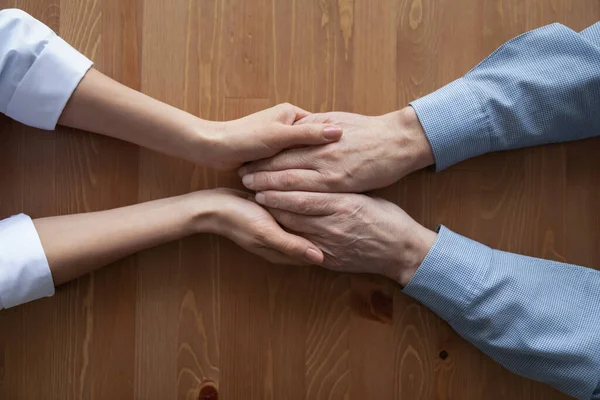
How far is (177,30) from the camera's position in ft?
2.95

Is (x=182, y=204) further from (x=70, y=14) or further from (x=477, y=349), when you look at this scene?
(x=477, y=349)

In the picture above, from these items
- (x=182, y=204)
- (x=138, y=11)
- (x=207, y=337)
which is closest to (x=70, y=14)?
(x=138, y=11)

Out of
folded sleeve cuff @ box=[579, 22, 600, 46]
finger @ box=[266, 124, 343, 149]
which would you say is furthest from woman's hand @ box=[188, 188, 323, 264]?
folded sleeve cuff @ box=[579, 22, 600, 46]

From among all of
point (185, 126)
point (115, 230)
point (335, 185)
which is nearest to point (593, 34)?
point (335, 185)

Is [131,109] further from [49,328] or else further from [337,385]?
[337,385]

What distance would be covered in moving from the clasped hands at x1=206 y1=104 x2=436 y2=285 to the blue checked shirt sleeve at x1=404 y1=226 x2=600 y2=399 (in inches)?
2.2

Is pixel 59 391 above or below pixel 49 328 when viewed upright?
below

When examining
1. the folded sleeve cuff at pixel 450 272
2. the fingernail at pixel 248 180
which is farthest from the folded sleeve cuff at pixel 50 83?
the folded sleeve cuff at pixel 450 272

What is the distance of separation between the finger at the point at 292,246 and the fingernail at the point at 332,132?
19 cm

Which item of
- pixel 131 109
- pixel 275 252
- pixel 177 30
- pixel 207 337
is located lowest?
pixel 207 337

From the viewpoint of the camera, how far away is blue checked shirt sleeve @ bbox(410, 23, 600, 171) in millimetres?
813

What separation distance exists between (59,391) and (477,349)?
83cm

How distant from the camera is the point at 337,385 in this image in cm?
90

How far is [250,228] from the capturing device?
2.67ft
